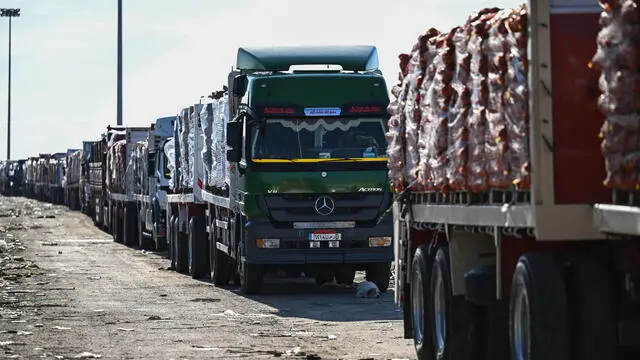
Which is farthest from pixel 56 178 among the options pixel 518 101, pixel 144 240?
pixel 518 101

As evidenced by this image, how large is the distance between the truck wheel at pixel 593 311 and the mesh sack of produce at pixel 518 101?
2.16 ft

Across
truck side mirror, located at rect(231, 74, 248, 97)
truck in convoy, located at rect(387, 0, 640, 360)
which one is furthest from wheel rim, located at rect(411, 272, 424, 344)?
truck side mirror, located at rect(231, 74, 248, 97)

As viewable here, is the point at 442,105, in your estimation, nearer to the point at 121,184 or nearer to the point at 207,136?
the point at 207,136

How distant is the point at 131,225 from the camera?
44.8 metres

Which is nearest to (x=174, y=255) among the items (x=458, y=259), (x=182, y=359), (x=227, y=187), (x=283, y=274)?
(x=283, y=274)

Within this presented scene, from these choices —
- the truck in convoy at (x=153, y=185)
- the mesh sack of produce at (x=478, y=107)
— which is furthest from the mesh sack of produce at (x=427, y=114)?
the truck in convoy at (x=153, y=185)

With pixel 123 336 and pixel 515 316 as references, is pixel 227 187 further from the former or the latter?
pixel 515 316

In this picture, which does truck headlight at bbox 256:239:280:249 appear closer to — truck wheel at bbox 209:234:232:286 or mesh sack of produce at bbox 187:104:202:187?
truck wheel at bbox 209:234:232:286

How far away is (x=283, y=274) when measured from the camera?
28.6 metres

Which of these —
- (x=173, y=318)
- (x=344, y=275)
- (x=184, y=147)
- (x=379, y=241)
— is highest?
(x=184, y=147)

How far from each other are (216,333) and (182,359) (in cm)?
285

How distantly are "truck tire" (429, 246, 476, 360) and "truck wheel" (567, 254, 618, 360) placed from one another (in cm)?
279

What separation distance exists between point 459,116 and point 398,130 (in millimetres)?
3047

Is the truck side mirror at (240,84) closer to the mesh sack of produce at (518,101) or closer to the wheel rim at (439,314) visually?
the wheel rim at (439,314)
